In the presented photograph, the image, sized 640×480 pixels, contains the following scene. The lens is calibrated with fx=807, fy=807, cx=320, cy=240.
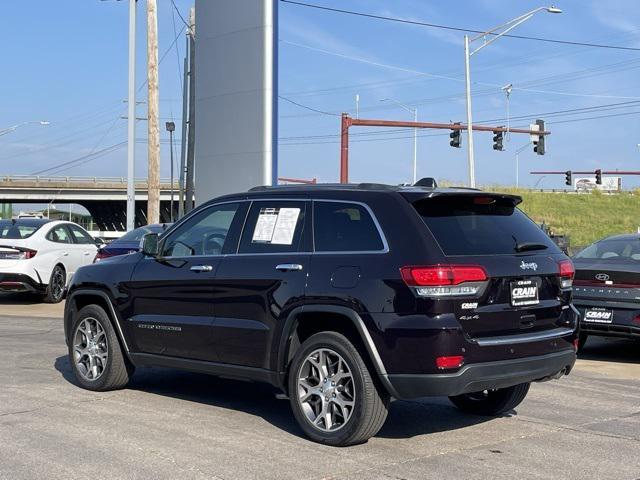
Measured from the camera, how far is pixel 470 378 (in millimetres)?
5250

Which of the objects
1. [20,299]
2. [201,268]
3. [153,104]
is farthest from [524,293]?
[153,104]

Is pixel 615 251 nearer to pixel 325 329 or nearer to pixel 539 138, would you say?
pixel 325 329

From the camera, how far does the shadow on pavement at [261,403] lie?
20.9ft

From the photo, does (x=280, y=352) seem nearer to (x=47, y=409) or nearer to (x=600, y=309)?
(x=47, y=409)

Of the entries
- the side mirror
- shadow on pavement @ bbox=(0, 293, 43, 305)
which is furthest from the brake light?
shadow on pavement @ bbox=(0, 293, 43, 305)

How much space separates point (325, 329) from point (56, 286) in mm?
11873

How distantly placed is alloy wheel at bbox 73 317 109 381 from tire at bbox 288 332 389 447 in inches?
94.4

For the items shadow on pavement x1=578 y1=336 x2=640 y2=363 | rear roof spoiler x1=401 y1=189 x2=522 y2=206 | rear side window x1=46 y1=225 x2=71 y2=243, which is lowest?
shadow on pavement x1=578 y1=336 x2=640 y2=363

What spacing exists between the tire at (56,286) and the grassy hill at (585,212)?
1662 inches

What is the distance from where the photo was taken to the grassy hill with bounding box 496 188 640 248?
5778 centimetres

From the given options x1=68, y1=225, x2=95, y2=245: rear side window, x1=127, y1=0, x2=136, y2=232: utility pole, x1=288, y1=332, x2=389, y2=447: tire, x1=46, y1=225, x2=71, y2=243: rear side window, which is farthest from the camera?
x1=127, y1=0, x2=136, y2=232: utility pole

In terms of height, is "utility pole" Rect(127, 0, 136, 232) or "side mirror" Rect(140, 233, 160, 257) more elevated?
"utility pole" Rect(127, 0, 136, 232)

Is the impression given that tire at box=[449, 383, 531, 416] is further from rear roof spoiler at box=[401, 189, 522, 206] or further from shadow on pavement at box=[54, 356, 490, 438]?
rear roof spoiler at box=[401, 189, 522, 206]

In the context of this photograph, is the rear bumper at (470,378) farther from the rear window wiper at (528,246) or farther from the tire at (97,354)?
the tire at (97,354)
